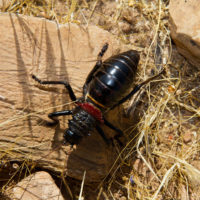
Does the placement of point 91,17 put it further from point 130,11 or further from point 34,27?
point 34,27

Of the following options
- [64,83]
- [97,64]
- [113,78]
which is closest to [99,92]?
[113,78]

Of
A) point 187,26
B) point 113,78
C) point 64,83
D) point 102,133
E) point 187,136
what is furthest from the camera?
point 187,136

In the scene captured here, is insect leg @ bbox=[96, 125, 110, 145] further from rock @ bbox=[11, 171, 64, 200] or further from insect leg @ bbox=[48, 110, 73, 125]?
rock @ bbox=[11, 171, 64, 200]

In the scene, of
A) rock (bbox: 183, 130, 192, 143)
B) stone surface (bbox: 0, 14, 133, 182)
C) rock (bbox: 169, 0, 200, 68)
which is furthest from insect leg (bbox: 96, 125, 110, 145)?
rock (bbox: 169, 0, 200, 68)

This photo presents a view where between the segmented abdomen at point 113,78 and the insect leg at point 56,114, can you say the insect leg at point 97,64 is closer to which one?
the segmented abdomen at point 113,78

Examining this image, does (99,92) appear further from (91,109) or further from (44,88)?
(44,88)
